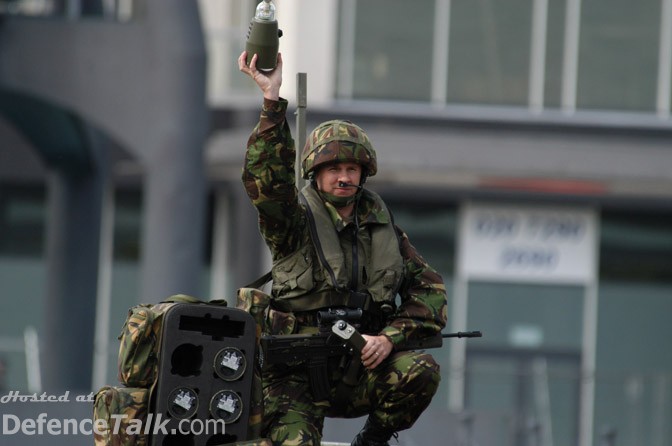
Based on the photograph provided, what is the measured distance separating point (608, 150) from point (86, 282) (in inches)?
274

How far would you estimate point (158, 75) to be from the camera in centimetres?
1331

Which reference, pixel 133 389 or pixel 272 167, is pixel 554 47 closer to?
pixel 272 167

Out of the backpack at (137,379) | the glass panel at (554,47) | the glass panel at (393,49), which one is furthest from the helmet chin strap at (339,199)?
the glass panel at (554,47)

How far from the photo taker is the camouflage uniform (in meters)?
5.80

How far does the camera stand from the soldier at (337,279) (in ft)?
19.2

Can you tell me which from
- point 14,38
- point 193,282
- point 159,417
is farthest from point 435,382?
point 14,38

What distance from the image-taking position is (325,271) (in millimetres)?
6012

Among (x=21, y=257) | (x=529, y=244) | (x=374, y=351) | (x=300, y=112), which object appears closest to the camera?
(x=374, y=351)

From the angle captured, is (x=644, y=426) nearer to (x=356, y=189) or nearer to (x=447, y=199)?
(x=447, y=199)

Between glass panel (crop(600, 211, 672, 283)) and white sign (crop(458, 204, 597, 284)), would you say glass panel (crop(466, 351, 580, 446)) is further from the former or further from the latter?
glass panel (crop(600, 211, 672, 283))

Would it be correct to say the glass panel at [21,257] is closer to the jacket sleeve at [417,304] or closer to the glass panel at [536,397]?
the glass panel at [536,397]

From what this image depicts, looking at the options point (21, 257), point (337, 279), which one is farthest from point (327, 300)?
point (21, 257)

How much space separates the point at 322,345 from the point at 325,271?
305 millimetres

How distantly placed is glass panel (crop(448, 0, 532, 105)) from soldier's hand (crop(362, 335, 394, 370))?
13.1 meters
